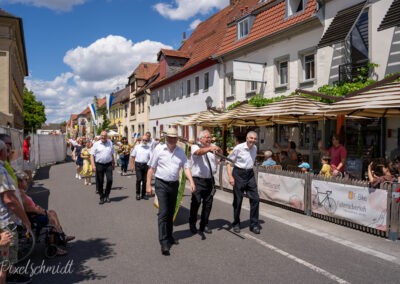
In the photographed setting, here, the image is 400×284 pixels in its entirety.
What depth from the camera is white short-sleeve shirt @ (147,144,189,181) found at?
227 inches

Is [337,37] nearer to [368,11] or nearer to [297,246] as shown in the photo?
[368,11]

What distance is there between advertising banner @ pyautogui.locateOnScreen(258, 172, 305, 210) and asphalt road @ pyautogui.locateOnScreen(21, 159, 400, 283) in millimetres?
420

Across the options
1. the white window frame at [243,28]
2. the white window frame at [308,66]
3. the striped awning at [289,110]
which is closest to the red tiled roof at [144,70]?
the white window frame at [243,28]

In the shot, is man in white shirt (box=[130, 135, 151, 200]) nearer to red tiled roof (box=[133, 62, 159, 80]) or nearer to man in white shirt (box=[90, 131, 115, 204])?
man in white shirt (box=[90, 131, 115, 204])

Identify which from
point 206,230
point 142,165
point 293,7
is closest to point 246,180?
point 206,230

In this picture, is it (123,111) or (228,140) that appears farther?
(123,111)

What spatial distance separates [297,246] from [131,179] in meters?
10.6

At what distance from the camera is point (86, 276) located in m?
4.63

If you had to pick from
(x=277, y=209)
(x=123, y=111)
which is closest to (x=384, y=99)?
(x=277, y=209)

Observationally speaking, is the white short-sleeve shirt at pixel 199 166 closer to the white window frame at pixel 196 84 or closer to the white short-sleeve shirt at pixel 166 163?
the white short-sleeve shirt at pixel 166 163

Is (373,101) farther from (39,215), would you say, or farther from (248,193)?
(39,215)

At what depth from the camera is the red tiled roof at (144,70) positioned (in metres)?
44.8

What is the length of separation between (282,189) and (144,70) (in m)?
38.7

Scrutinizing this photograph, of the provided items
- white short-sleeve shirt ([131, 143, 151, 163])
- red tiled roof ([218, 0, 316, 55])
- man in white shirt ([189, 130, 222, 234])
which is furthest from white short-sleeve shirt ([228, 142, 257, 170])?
red tiled roof ([218, 0, 316, 55])
